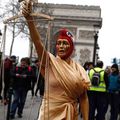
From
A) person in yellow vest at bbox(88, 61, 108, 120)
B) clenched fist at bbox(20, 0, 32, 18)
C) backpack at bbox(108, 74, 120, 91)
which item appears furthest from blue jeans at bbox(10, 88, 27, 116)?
clenched fist at bbox(20, 0, 32, 18)

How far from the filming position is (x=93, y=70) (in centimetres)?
1377

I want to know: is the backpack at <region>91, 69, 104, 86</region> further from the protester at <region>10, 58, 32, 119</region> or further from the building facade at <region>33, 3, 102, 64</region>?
the building facade at <region>33, 3, 102, 64</region>

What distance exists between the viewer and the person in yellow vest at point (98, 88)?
1376 centimetres

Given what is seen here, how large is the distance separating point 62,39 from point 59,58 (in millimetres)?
225

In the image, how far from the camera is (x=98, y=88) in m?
14.0

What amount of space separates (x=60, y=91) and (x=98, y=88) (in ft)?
26.4

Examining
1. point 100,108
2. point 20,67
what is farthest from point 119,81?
point 20,67

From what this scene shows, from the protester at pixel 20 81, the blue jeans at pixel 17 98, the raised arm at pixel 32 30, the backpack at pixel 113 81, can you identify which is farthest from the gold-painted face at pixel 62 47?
the backpack at pixel 113 81

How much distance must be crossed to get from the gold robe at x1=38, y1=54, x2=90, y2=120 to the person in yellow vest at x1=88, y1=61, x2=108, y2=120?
7.65m

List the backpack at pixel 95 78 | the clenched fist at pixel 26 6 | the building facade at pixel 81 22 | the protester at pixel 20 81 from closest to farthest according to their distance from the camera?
the clenched fist at pixel 26 6 → the backpack at pixel 95 78 → the protester at pixel 20 81 → the building facade at pixel 81 22

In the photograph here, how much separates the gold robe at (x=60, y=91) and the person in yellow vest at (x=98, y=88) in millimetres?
7652

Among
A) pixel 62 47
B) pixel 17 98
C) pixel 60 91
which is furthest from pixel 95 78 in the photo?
pixel 60 91

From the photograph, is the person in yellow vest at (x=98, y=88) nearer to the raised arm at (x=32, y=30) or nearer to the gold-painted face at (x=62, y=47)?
the gold-painted face at (x=62, y=47)

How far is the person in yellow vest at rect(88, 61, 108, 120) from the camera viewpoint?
13.8 meters
